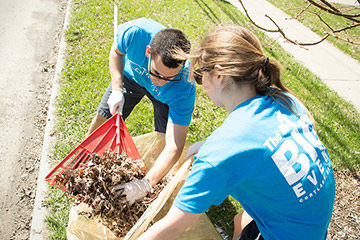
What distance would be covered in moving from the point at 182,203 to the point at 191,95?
1.09 m

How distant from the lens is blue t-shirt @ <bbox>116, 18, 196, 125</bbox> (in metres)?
2.10

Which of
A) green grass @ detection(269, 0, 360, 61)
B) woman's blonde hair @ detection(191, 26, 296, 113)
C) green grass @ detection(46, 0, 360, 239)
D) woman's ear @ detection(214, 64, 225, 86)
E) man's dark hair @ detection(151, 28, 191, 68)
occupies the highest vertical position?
green grass @ detection(269, 0, 360, 61)

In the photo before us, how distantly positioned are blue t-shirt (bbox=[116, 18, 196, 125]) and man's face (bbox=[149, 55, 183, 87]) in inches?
3.5

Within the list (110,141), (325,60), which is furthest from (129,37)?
(325,60)

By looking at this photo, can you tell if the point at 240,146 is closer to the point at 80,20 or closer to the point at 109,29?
the point at 109,29

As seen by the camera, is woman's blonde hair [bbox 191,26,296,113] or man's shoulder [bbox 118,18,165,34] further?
man's shoulder [bbox 118,18,165,34]

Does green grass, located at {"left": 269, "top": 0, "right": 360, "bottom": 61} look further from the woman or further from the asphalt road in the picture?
the woman

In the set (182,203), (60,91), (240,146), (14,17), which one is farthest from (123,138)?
(14,17)

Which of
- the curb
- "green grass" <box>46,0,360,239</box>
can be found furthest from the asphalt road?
"green grass" <box>46,0,360,239</box>

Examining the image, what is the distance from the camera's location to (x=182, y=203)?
1.22 metres

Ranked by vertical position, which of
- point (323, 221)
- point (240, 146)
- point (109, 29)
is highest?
point (240, 146)

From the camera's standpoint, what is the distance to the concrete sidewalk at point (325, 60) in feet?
16.4

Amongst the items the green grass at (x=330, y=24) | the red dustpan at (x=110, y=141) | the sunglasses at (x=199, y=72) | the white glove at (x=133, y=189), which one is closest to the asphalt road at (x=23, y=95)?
the red dustpan at (x=110, y=141)

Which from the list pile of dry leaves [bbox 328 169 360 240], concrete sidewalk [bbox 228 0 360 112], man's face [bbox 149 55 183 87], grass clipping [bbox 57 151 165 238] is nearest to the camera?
grass clipping [bbox 57 151 165 238]
